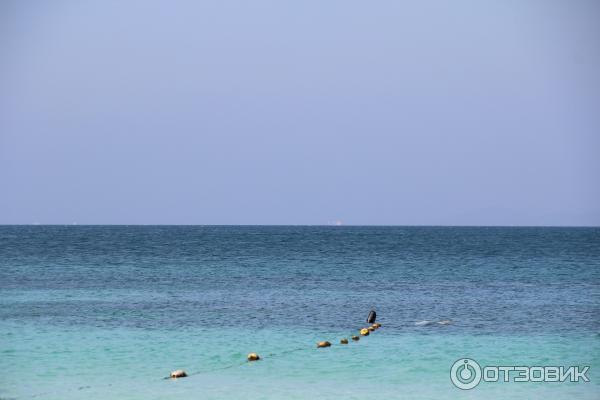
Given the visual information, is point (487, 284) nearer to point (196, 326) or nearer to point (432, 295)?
point (432, 295)

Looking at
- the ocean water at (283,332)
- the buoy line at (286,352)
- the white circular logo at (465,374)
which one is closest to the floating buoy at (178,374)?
the buoy line at (286,352)

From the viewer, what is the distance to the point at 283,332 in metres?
34.6

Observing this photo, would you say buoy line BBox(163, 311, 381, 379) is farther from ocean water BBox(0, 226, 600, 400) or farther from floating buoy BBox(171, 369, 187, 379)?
ocean water BBox(0, 226, 600, 400)

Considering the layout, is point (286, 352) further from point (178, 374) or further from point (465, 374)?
point (465, 374)

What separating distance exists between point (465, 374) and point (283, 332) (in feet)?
33.2

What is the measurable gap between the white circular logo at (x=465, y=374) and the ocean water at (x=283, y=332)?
0.43 m

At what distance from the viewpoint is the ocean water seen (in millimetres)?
25031

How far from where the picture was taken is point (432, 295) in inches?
1924

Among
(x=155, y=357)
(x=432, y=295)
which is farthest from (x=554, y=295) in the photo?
(x=155, y=357)

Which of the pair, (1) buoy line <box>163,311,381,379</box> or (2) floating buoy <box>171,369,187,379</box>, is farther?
(1) buoy line <box>163,311,381,379</box>

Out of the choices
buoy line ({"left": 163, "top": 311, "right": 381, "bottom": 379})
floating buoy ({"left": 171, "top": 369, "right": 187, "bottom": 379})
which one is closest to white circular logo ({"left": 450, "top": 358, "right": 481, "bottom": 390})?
buoy line ({"left": 163, "top": 311, "right": 381, "bottom": 379})

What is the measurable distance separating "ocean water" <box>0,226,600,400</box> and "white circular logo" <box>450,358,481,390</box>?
427mm

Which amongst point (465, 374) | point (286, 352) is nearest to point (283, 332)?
point (286, 352)

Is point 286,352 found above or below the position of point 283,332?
below
